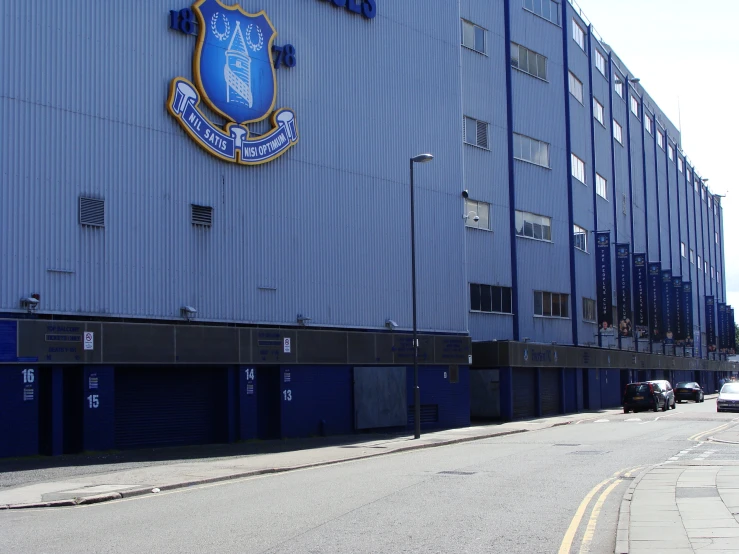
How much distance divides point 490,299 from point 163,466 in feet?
88.1

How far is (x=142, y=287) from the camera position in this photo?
25594 mm

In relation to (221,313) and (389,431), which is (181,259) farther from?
(389,431)

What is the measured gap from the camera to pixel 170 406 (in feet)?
87.2

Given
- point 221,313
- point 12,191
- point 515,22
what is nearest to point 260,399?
point 221,313

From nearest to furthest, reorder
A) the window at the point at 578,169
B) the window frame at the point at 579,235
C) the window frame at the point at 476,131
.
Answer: the window frame at the point at 476,131 → the window frame at the point at 579,235 → the window at the point at 578,169

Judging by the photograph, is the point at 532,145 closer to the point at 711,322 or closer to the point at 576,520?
the point at 576,520

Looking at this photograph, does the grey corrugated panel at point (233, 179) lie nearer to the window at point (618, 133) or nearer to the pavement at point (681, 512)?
the pavement at point (681, 512)

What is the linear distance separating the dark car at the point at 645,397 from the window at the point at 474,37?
1992cm

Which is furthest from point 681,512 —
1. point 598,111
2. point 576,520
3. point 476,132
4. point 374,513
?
point 598,111

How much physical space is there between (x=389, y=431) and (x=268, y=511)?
20.7m

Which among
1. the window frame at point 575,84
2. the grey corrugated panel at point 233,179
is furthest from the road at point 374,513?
the window frame at point 575,84

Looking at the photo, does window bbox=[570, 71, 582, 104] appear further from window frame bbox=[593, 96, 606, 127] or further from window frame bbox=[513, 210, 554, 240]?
window frame bbox=[513, 210, 554, 240]

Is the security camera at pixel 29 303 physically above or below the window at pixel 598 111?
below

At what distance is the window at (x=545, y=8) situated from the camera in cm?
5047
